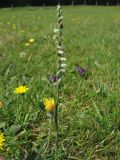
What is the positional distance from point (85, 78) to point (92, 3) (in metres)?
51.6

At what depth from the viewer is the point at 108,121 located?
361 cm

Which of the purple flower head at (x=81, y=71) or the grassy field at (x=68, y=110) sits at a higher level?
the purple flower head at (x=81, y=71)

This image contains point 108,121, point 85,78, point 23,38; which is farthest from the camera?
point 23,38

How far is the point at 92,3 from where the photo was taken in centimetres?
5534

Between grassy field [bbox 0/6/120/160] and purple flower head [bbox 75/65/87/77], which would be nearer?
grassy field [bbox 0/6/120/160]

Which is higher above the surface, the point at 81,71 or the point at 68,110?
the point at 81,71

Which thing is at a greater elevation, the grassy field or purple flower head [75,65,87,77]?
purple flower head [75,65,87,77]

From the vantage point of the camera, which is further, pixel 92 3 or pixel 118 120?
pixel 92 3

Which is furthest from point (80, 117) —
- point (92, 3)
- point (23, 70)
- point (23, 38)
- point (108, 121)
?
point (92, 3)

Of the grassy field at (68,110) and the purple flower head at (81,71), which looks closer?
the grassy field at (68,110)

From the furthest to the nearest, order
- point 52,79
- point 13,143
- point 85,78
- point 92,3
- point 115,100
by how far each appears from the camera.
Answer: point 92,3, point 85,78, point 52,79, point 115,100, point 13,143

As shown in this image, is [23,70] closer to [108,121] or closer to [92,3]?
[108,121]

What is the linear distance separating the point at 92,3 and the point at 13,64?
5090 centimetres

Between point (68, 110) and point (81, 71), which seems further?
point (81, 71)
